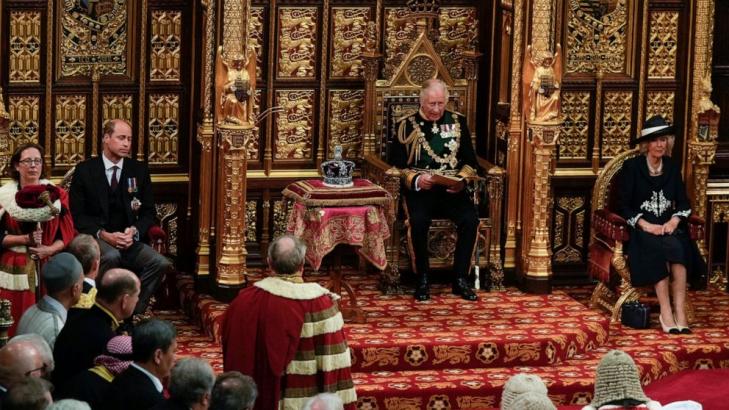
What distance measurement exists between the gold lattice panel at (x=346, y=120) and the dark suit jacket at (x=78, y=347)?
219 inches

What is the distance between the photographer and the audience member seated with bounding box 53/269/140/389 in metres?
9.43

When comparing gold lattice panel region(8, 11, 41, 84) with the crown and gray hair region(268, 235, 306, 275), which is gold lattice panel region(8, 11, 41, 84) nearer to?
the crown

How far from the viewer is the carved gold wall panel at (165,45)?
46.9 feet

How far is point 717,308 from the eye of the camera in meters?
14.8

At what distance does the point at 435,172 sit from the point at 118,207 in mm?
2400

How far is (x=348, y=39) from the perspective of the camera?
14.8 m

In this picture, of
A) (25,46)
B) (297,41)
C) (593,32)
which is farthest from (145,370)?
(593,32)

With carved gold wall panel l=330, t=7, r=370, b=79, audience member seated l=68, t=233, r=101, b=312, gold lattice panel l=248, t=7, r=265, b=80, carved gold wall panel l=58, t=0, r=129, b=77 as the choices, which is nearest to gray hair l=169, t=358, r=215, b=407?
audience member seated l=68, t=233, r=101, b=312

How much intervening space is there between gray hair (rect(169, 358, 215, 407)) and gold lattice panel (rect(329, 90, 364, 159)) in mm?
6340

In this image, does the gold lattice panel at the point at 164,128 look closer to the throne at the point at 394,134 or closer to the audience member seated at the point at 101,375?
the throne at the point at 394,134

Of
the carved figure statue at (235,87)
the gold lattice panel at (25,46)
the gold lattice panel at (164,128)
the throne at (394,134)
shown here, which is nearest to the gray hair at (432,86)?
the throne at (394,134)

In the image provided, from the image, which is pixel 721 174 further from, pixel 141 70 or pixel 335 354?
pixel 335 354

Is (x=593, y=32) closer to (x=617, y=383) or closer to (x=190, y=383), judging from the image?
(x=617, y=383)

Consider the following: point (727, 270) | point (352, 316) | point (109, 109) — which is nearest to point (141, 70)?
point (109, 109)
